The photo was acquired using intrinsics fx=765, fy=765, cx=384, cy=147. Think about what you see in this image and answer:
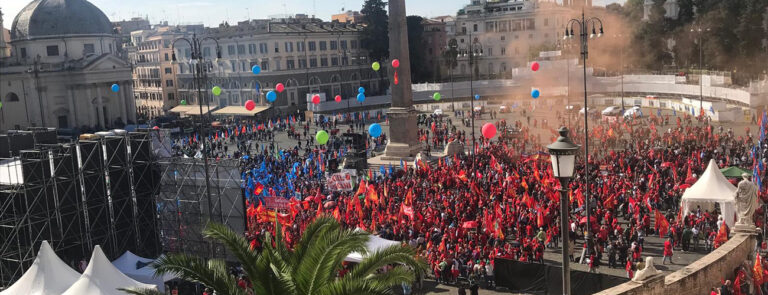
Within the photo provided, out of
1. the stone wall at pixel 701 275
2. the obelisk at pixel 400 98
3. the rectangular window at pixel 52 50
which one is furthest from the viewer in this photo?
the rectangular window at pixel 52 50

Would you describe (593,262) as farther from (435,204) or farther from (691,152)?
(691,152)

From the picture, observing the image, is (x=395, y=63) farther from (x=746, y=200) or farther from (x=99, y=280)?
(x=99, y=280)

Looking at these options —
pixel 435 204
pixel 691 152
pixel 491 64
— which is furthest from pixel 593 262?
pixel 491 64

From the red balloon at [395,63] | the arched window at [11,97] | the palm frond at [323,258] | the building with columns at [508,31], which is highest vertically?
the building with columns at [508,31]

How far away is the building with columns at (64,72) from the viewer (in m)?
67.5

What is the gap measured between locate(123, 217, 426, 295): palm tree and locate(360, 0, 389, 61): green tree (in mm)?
69031

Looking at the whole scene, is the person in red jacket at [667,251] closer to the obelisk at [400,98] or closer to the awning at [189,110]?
the obelisk at [400,98]

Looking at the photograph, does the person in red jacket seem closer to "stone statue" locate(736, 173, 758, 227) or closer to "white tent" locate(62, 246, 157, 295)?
"stone statue" locate(736, 173, 758, 227)

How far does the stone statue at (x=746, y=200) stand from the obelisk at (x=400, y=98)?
2131cm

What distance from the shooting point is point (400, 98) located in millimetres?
37219

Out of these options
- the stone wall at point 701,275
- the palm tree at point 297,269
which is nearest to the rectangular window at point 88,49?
the stone wall at point 701,275

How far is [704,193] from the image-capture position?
21.3 metres

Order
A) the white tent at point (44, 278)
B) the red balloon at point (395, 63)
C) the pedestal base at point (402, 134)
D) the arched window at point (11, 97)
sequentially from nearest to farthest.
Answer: the white tent at point (44, 278) → the red balloon at point (395, 63) → the pedestal base at point (402, 134) → the arched window at point (11, 97)

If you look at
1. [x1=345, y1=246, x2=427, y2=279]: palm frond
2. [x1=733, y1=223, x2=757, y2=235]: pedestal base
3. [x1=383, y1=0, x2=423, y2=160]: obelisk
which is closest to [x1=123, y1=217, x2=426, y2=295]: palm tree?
[x1=345, y1=246, x2=427, y2=279]: palm frond
